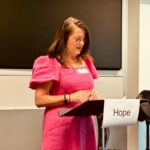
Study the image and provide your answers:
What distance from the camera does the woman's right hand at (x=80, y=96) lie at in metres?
1.56

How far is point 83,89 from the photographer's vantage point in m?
1.66

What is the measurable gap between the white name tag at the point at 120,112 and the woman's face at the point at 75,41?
0.45 meters

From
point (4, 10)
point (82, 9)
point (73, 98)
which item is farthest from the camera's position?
point (82, 9)

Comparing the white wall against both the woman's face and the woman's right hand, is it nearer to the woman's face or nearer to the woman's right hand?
the woman's face

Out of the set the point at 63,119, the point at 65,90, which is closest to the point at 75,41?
the point at 65,90

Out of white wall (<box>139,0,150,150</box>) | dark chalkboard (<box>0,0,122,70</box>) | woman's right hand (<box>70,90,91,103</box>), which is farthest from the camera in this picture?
white wall (<box>139,0,150,150</box>)

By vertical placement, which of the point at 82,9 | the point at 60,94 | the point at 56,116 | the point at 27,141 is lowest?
the point at 27,141

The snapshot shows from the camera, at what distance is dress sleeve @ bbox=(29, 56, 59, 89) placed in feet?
5.32

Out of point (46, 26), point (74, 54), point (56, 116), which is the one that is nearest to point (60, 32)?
point (74, 54)

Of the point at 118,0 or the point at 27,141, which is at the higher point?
the point at 118,0

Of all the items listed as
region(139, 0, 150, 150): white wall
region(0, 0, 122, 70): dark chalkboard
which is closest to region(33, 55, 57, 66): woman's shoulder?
region(0, 0, 122, 70): dark chalkboard

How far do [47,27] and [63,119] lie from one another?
138cm

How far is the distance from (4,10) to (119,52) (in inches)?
47.5

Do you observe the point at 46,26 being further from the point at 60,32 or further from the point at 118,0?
the point at 60,32
